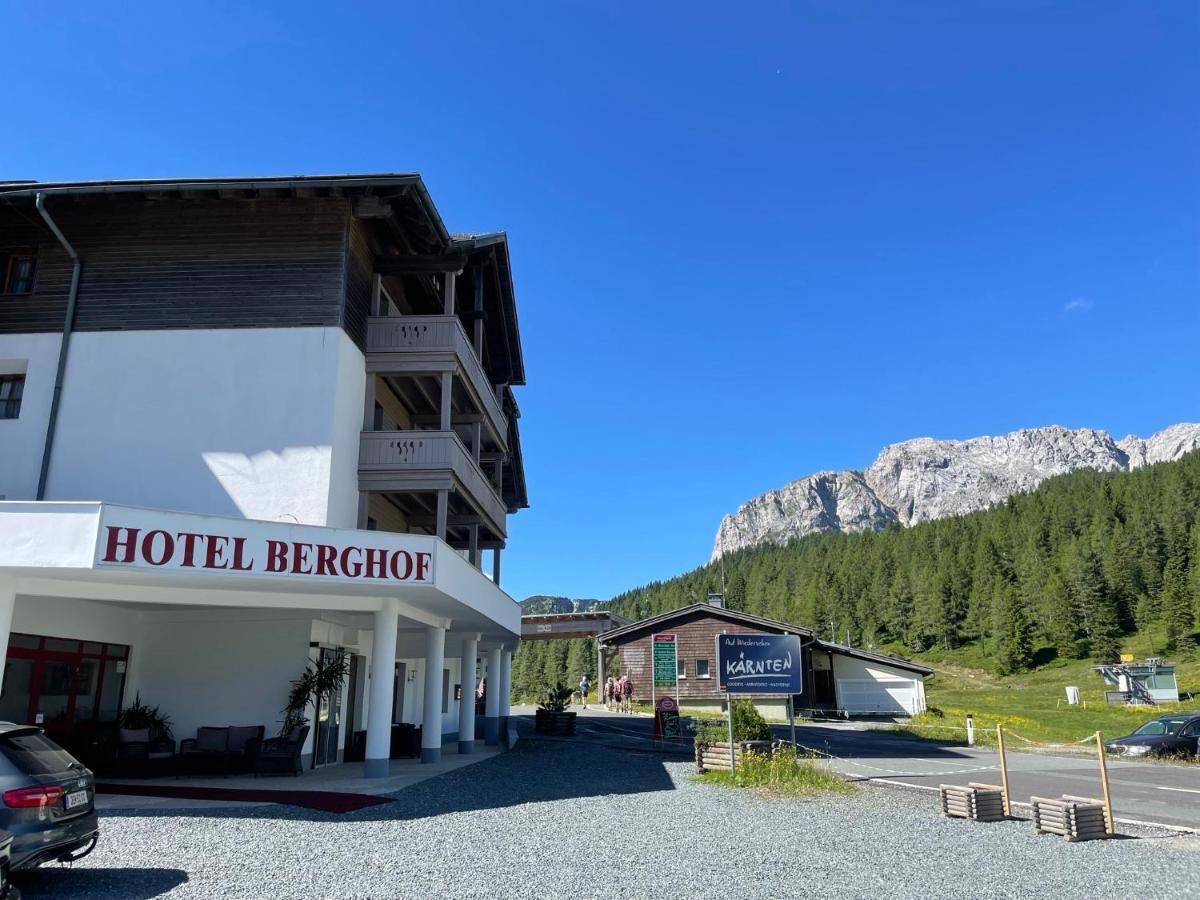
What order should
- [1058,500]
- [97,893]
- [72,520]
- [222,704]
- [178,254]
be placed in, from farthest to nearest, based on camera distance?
[1058,500] → [178,254] → [222,704] → [72,520] → [97,893]

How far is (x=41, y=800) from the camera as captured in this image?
7.05m

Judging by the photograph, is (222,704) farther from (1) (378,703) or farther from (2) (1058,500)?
(2) (1058,500)

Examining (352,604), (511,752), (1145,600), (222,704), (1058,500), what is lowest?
(511,752)

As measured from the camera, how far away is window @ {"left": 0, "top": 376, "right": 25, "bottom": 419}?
18250 mm

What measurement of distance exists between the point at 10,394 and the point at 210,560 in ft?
31.4

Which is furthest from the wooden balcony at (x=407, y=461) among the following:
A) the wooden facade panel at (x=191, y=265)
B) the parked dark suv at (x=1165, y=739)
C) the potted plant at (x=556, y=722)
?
the parked dark suv at (x=1165, y=739)

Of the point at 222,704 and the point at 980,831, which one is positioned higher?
the point at 222,704

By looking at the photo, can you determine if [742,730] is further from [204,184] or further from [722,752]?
[204,184]

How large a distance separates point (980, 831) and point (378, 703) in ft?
32.3

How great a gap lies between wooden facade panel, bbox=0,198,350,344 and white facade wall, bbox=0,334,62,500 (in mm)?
401

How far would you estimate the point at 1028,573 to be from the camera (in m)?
100

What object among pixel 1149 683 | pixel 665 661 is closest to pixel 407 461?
pixel 665 661

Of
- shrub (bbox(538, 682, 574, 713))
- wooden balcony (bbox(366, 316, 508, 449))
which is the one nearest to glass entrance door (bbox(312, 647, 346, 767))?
wooden balcony (bbox(366, 316, 508, 449))

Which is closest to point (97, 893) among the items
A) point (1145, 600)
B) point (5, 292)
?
point (5, 292)
